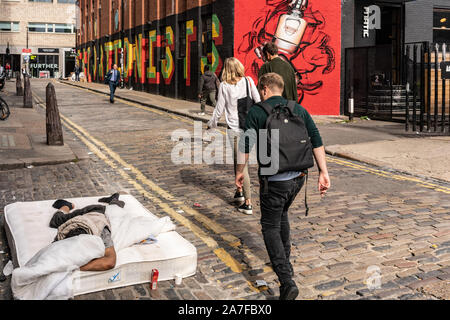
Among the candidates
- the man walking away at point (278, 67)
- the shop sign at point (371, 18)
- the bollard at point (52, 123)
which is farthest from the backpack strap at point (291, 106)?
the shop sign at point (371, 18)

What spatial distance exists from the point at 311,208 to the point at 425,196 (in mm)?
1893

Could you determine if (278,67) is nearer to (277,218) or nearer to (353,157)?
(277,218)

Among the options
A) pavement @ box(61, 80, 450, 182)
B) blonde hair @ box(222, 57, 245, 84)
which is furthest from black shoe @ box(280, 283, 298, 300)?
pavement @ box(61, 80, 450, 182)

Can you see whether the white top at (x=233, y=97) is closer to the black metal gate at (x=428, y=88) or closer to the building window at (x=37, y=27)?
the black metal gate at (x=428, y=88)

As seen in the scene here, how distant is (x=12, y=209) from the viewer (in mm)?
6008

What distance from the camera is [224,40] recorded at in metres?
21.3

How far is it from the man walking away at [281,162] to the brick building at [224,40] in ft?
53.1

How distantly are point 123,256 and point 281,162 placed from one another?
5.47 ft

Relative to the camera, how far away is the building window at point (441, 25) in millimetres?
22545

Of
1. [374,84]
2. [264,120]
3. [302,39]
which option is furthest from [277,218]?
[302,39]

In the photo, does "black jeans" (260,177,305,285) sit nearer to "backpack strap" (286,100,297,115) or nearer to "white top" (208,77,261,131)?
"backpack strap" (286,100,297,115)

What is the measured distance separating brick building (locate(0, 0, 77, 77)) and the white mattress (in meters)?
65.2

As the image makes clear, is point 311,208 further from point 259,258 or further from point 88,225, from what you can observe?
point 88,225
